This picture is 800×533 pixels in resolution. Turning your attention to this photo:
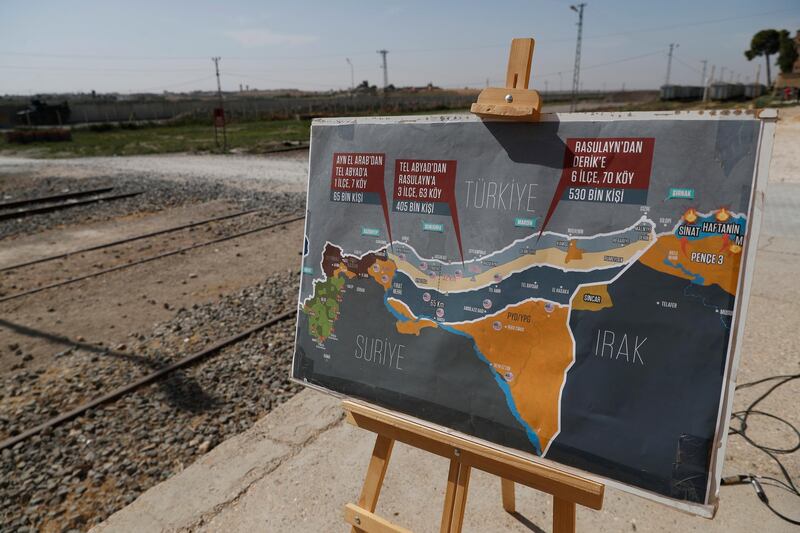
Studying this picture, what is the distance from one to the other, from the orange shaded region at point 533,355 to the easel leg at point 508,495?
4.23 feet

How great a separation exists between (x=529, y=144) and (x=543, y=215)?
0.36m

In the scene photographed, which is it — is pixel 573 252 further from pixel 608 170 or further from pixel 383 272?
pixel 383 272

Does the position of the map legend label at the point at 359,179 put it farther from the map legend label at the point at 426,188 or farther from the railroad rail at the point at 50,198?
the railroad rail at the point at 50,198

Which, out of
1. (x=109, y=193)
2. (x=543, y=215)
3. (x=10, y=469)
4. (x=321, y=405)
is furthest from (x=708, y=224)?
(x=109, y=193)

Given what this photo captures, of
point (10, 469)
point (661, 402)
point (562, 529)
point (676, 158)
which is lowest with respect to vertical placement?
point (10, 469)

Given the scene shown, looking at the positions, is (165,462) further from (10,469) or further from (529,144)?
(529,144)

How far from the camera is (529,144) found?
2.51 m

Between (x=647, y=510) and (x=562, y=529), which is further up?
(x=562, y=529)

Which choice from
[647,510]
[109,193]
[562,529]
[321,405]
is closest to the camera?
[562,529]

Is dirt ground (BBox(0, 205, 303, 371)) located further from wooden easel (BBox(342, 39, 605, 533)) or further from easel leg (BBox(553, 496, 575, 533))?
easel leg (BBox(553, 496, 575, 533))

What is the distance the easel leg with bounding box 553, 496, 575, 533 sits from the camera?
241 centimetres

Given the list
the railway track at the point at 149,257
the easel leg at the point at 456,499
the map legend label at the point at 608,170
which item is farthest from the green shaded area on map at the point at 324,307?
the railway track at the point at 149,257

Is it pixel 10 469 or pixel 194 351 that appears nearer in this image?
pixel 10 469

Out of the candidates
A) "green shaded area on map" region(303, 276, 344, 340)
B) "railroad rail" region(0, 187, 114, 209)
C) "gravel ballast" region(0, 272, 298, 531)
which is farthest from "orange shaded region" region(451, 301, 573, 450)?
"railroad rail" region(0, 187, 114, 209)
